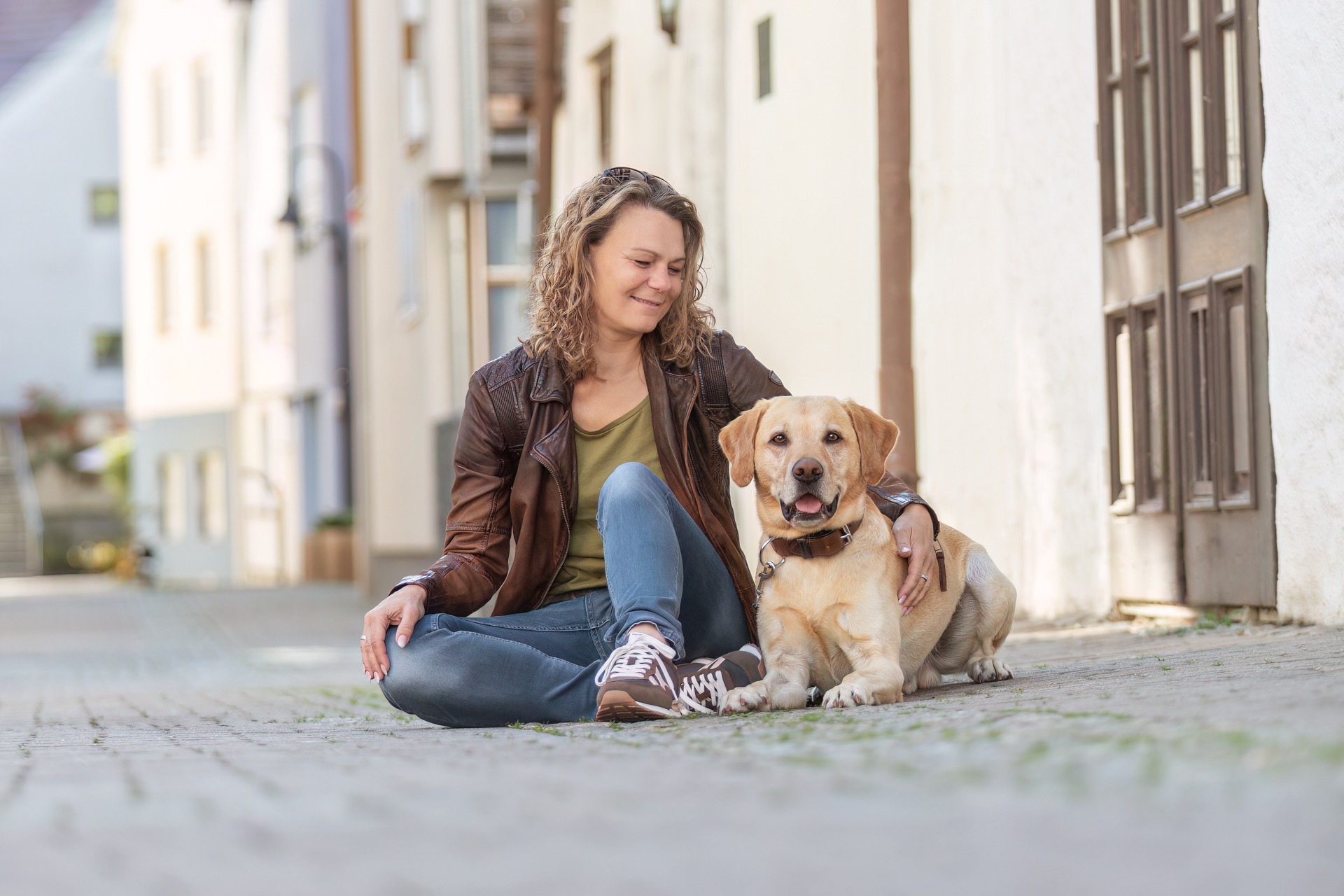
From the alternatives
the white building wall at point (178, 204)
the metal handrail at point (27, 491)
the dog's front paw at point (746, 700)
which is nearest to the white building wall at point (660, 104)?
the dog's front paw at point (746, 700)

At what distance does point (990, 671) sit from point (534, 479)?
5.10ft

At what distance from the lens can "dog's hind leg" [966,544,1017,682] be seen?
5.41 m

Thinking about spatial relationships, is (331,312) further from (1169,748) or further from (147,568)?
(1169,748)

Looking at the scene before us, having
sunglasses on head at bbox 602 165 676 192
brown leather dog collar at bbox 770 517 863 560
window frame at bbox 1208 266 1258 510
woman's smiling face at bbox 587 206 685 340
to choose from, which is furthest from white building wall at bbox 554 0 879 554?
brown leather dog collar at bbox 770 517 863 560

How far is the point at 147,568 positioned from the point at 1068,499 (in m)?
23.8

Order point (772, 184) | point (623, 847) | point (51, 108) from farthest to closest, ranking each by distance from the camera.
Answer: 1. point (51, 108)
2. point (772, 184)
3. point (623, 847)

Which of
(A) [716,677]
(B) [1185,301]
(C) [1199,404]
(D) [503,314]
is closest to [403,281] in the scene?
(D) [503,314]

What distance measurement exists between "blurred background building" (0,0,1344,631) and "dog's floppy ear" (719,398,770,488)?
2585mm

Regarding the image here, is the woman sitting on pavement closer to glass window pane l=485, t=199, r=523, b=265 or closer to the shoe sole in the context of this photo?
the shoe sole

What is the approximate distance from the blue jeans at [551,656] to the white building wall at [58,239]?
3903 centimetres

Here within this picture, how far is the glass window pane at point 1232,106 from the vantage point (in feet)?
23.4

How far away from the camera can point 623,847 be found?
2.29 m

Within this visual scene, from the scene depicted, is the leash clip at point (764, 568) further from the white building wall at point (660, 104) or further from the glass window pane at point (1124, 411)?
the white building wall at point (660, 104)

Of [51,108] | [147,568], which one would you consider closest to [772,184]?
[147,568]
